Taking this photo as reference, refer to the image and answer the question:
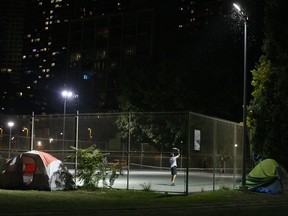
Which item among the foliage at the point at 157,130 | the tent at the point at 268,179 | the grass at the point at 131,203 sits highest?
the foliage at the point at 157,130

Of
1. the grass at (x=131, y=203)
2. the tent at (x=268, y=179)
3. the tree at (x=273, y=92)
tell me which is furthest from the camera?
the tree at (x=273, y=92)

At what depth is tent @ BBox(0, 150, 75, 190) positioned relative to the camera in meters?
21.2

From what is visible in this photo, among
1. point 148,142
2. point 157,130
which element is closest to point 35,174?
point 157,130

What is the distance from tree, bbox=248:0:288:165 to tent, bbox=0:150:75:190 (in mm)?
11874

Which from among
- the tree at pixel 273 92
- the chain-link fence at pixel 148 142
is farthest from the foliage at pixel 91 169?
the tree at pixel 273 92

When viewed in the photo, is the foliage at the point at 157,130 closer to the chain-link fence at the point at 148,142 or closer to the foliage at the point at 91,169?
the chain-link fence at the point at 148,142

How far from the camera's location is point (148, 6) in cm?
9981

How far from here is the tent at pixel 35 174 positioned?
69.5 ft

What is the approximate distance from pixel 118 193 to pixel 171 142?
29955 mm

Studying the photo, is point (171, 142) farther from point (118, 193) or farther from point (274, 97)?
point (118, 193)

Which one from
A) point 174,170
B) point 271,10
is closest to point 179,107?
point 271,10

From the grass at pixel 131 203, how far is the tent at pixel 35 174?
876 millimetres

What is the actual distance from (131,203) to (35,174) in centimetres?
568

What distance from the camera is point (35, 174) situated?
69.9 ft
